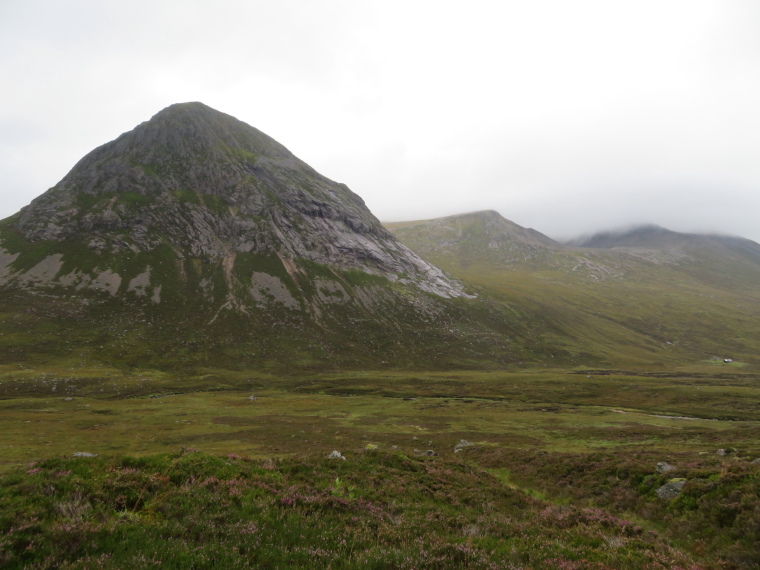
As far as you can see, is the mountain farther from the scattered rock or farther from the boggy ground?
the scattered rock

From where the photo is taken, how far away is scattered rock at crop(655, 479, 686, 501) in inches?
771

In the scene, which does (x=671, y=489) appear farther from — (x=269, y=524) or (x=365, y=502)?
(x=269, y=524)

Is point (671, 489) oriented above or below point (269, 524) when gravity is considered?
below

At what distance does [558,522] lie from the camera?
1703 centimetres

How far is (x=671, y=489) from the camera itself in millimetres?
20062

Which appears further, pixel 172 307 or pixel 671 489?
pixel 172 307

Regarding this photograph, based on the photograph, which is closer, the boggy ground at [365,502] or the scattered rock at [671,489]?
the boggy ground at [365,502]

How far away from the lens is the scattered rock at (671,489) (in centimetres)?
1958

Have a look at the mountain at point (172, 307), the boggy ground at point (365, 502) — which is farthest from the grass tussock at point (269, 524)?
the mountain at point (172, 307)

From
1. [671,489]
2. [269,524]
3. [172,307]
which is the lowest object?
[671,489]

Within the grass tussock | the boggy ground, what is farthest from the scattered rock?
the grass tussock

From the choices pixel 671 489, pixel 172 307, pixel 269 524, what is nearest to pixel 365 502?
pixel 269 524

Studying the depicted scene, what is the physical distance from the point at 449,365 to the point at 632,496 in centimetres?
13208

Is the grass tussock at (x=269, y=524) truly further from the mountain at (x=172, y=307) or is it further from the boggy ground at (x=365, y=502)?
the mountain at (x=172, y=307)
